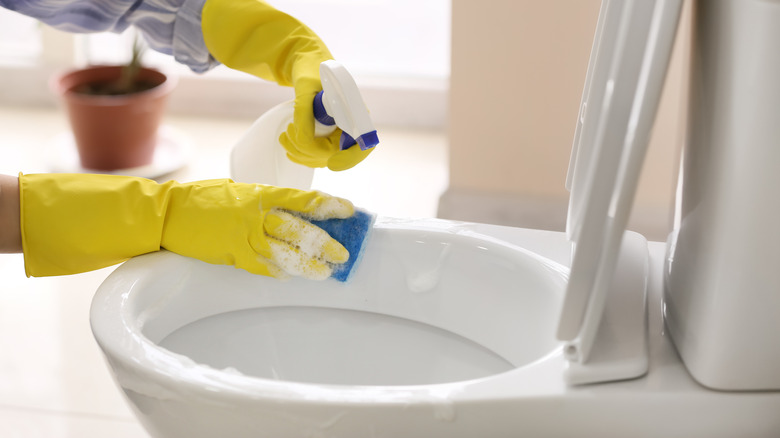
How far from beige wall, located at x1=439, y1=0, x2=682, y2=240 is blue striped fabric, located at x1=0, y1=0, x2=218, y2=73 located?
1.91ft

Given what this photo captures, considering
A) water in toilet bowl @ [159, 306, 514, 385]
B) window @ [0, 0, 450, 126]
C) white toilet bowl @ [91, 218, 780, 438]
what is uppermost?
white toilet bowl @ [91, 218, 780, 438]

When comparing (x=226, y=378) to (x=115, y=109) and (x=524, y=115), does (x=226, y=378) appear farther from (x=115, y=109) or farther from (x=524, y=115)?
(x=115, y=109)

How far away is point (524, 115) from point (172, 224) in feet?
2.95

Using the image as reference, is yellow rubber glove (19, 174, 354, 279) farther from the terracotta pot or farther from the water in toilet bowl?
the terracotta pot

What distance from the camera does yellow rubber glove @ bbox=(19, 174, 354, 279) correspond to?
0.86m

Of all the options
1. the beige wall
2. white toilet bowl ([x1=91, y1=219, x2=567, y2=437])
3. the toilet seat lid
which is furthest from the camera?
the beige wall

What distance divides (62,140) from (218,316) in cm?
130

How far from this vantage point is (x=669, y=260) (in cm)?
83

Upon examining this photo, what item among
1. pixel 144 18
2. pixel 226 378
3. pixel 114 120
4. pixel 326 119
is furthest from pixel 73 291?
pixel 226 378

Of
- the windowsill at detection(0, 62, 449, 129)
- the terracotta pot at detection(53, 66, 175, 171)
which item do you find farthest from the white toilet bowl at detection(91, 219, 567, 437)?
the windowsill at detection(0, 62, 449, 129)

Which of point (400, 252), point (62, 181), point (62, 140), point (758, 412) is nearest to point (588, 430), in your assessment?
point (758, 412)

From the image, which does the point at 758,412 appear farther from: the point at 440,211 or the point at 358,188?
the point at 358,188

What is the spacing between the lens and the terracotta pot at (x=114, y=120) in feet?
5.90

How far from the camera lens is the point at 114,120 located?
71.2 inches
